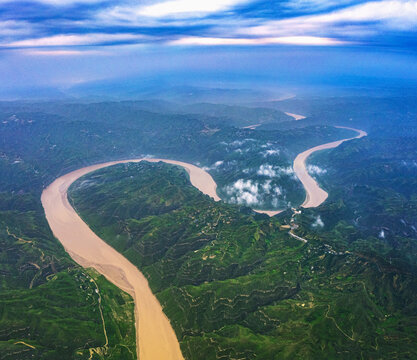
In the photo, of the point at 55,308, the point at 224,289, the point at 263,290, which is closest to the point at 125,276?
the point at 55,308

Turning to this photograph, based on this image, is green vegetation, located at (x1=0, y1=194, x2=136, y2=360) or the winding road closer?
green vegetation, located at (x1=0, y1=194, x2=136, y2=360)

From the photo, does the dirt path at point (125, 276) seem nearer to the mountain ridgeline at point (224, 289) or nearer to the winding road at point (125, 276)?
the winding road at point (125, 276)

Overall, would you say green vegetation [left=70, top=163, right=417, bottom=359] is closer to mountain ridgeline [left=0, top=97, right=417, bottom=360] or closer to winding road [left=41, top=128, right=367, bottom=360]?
mountain ridgeline [left=0, top=97, right=417, bottom=360]

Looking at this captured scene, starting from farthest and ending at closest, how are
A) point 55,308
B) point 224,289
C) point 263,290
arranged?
point 224,289, point 263,290, point 55,308

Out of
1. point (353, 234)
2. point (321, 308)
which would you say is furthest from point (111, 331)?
point (353, 234)

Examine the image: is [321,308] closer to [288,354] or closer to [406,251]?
[288,354]

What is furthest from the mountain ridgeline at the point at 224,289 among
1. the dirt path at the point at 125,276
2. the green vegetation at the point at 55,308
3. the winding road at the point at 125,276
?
the dirt path at the point at 125,276

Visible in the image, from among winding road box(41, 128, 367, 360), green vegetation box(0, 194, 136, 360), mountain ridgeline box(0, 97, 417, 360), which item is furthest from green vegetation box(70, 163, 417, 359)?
green vegetation box(0, 194, 136, 360)

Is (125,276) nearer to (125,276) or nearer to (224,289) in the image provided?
(125,276)
